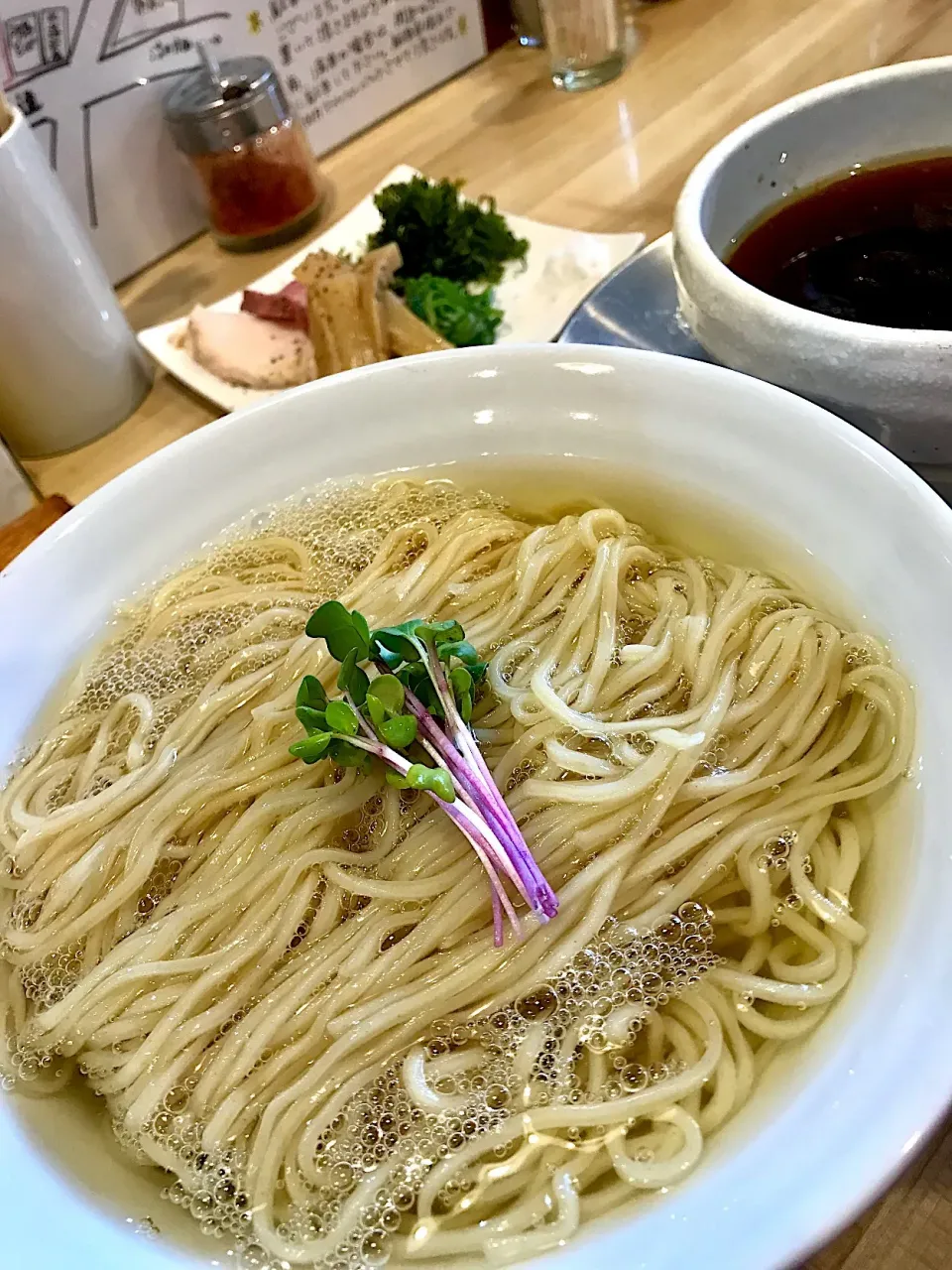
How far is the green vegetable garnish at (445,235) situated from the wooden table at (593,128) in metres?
0.16

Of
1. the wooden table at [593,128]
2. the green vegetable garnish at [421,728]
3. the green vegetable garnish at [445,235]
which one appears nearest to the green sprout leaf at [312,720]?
the green vegetable garnish at [421,728]

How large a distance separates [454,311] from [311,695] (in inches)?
38.1

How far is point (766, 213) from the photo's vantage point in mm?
1083

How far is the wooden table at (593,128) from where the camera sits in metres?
1.79

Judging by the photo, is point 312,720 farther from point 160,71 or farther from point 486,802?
point 160,71

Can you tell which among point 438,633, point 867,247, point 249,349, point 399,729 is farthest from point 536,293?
point 399,729

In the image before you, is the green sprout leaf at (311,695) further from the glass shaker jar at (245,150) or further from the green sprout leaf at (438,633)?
the glass shaker jar at (245,150)

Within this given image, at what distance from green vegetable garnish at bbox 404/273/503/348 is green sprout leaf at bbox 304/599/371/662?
0.86 m

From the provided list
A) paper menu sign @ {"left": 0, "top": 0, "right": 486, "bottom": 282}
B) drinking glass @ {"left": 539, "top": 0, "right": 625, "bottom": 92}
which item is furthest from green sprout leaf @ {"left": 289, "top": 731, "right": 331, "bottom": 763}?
drinking glass @ {"left": 539, "top": 0, "right": 625, "bottom": 92}

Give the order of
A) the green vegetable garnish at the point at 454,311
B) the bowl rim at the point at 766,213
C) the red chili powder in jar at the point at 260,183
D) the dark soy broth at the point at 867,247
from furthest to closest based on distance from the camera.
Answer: the red chili powder in jar at the point at 260,183, the green vegetable garnish at the point at 454,311, the dark soy broth at the point at 867,247, the bowl rim at the point at 766,213

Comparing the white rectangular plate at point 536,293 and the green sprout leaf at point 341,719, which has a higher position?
the green sprout leaf at point 341,719

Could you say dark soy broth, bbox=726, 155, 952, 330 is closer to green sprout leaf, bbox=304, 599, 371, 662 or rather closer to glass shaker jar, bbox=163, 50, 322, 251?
green sprout leaf, bbox=304, 599, 371, 662

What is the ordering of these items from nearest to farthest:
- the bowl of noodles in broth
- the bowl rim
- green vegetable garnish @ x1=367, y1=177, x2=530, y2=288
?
the bowl of noodles in broth → the bowl rim → green vegetable garnish @ x1=367, y1=177, x2=530, y2=288

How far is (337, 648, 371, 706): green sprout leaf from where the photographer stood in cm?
86
